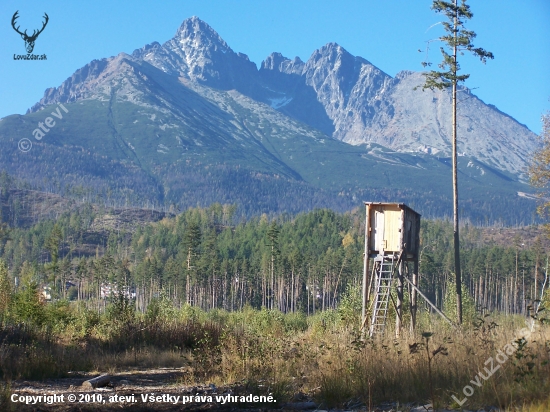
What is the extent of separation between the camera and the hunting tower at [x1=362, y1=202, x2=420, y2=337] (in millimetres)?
23312

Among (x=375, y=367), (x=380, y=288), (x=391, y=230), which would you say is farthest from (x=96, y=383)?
(x=380, y=288)

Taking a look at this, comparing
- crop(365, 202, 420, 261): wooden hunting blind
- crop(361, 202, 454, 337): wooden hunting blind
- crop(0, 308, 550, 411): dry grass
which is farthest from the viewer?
crop(365, 202, 420, 261): wooden hunting blind

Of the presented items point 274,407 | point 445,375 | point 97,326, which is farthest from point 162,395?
→ point 97,326

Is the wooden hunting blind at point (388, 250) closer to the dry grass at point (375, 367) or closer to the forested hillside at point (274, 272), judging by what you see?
the dry grass at point (375, 367)

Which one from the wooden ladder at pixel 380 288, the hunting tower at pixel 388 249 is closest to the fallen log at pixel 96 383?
the wooden ladder at pixel 380 288

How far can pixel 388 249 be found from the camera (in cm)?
2389

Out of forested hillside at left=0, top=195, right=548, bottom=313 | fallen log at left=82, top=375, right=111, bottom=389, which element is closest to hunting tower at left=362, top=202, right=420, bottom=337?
fallen log at left=82, top=375, right=111, bottom=389

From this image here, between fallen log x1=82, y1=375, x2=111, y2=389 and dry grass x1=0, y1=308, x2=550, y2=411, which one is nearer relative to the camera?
dry grass x1=0, y1=308, x2=550, y2=411

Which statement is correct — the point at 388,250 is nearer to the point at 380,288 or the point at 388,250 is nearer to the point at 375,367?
the point at 380,288

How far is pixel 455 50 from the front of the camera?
26547 millimetres

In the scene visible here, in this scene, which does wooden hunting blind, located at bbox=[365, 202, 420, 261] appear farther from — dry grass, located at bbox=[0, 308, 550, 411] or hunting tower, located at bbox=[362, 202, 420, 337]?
dry grass, located at bbox=[0, 308, 550, 411]

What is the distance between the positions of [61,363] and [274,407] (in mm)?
7285

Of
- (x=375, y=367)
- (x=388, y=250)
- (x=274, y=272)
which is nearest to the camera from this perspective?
Result: (x=375, y=367)

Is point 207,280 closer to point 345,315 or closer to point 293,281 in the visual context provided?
point 293,281
